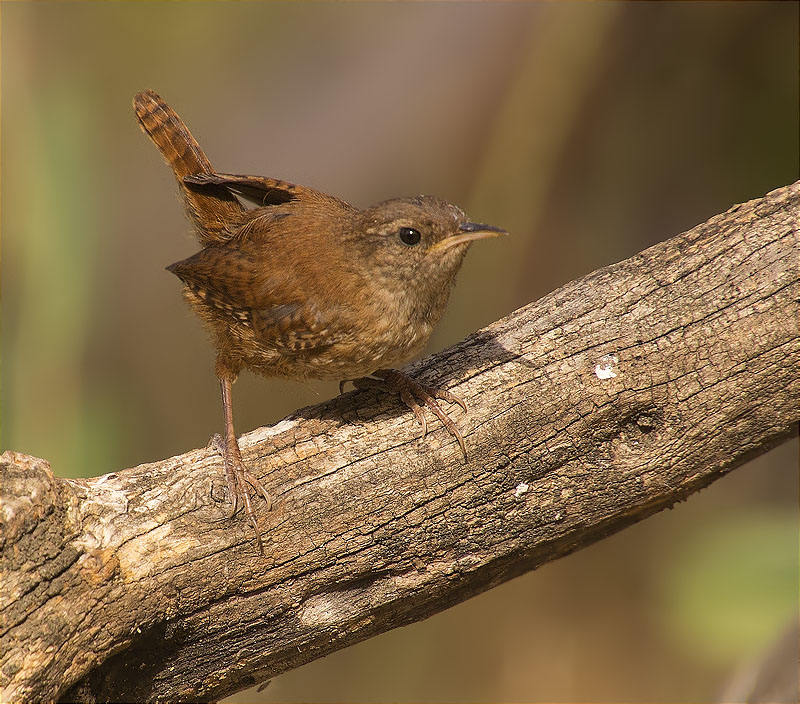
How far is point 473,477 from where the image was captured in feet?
8.36

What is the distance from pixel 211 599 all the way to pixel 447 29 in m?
4.22

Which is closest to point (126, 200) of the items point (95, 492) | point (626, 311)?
point (95, 492)

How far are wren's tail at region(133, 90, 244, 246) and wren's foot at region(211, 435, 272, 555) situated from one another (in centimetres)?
92

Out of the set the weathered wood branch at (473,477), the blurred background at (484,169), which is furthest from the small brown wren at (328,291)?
the blurred background at (484,169)

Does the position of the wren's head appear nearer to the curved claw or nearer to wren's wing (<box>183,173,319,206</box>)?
the curved claw

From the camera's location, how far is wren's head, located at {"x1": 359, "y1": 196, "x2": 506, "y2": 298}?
8.77ft

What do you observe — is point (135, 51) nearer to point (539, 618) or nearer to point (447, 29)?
point (447, 29)

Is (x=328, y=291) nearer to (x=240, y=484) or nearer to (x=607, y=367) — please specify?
(x=240, y=484)

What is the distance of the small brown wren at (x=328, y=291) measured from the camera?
8.77 feet

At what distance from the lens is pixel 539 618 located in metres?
5.39

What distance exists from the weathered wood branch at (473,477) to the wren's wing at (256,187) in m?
0.90

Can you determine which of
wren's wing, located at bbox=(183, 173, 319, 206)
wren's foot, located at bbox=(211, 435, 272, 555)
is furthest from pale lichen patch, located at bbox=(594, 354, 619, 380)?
wren's wing, located at bbox=(183, 173, 319, 206)

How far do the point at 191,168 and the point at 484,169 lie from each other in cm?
230

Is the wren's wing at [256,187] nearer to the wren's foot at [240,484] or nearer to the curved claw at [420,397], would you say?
the curved claw at [420,397]
